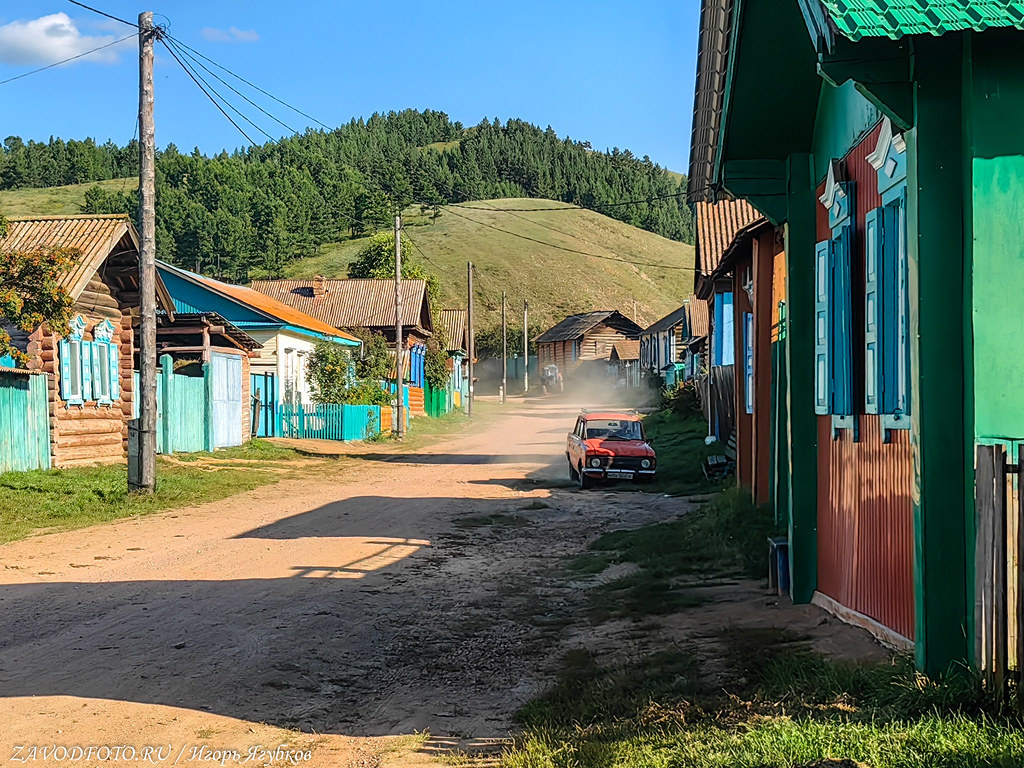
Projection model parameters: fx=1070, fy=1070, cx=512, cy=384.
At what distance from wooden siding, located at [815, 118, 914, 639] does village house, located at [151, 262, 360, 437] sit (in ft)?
82.4

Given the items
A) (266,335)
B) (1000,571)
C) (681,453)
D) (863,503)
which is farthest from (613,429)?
(1000,571)

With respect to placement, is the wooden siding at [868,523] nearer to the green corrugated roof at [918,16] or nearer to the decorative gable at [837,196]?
the decorative gable at [837,196]

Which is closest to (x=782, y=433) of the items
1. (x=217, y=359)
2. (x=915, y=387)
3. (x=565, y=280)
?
(x=915, y=387)

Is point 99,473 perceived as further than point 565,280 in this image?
No

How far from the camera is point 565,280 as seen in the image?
121 m

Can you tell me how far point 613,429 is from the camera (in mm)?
21859

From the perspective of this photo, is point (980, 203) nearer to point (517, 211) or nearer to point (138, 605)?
point (138, 605)

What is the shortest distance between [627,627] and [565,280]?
113780 mm

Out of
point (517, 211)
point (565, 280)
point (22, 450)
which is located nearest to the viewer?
point (22, 450)

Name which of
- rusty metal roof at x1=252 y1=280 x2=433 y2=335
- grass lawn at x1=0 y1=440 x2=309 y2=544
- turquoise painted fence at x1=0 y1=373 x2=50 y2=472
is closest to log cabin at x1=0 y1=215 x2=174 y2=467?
turquoise painted fence at x1=0 y1=373 x2=50 y2=472

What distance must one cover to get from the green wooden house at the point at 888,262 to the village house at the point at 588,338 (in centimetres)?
8060

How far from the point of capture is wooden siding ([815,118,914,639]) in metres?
6.37

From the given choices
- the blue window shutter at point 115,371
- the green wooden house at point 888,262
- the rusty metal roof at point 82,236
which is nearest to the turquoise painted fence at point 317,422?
the blue window shutter at point 115,371

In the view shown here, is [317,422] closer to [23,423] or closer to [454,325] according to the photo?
[23,423]
